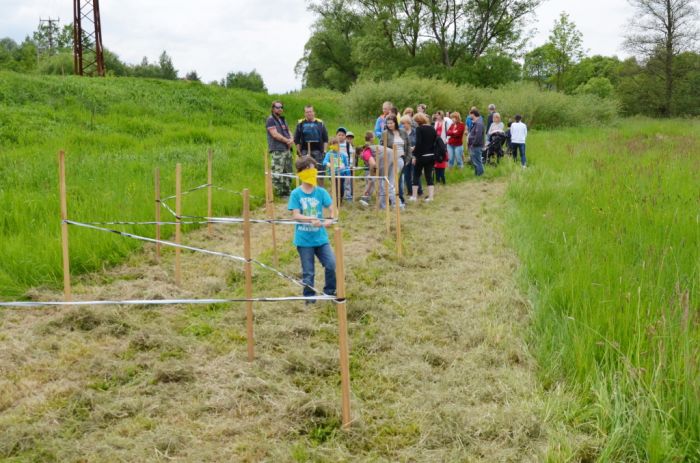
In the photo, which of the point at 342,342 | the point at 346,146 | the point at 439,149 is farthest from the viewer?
the point at 439,149

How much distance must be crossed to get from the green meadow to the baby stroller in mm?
889

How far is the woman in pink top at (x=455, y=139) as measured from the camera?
13.0 metres

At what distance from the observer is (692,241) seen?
499 cm

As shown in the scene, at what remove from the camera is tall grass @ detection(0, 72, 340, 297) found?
241 inches

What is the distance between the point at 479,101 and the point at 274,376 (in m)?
23.4

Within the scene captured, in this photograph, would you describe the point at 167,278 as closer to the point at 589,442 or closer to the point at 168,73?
the point at 589,442

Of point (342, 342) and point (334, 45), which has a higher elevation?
point (334, 45)

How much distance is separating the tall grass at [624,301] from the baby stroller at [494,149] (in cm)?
562

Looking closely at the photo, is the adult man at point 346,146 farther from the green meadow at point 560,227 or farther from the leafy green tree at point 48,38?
the leafy green tree at point 48,38

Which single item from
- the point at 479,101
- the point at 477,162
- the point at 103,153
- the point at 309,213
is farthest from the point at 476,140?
the point at 479,101

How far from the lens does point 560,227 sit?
6.20 metres

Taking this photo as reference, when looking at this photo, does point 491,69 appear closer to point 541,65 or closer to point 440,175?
point 541,65

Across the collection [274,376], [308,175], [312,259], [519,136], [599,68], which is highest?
[599,68]

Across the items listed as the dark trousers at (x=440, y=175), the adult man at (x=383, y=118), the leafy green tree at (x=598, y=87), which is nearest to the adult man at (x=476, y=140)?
the dark trousers at (x=440, y=175)
